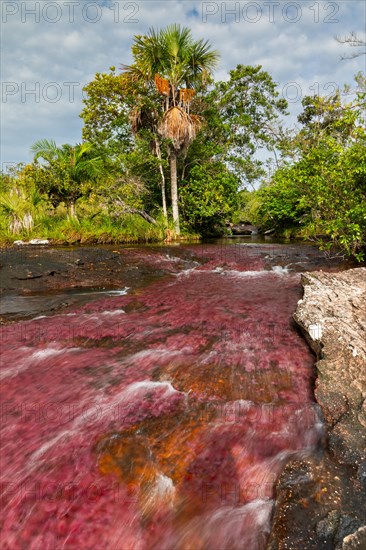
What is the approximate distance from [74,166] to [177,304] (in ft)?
36.0

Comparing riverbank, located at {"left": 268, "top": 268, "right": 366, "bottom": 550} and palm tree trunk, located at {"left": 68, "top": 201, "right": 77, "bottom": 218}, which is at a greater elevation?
palm tree trunk, located at {"left": 68, "top": 201, "right": 77, "bottom": 218}

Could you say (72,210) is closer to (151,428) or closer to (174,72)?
(174,72)

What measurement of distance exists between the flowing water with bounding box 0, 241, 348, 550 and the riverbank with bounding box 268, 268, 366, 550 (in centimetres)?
11

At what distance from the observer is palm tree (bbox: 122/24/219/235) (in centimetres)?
1331

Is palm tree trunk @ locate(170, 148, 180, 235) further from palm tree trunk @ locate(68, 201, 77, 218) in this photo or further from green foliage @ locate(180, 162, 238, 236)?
palm tree trunk @ locate(68, 201, 77, 218)

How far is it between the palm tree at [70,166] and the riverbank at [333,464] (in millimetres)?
12359

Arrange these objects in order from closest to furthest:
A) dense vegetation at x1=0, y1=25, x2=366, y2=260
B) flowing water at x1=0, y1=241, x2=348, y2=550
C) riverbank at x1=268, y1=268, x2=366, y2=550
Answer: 1. riverbank at x1=268, y1=268, x2=366, y2=550
2. flowing water at x1=0, y1=241, x2=348, y2=550
3. dense vegetation at x1=0, y1=25, x2=366, y2=260

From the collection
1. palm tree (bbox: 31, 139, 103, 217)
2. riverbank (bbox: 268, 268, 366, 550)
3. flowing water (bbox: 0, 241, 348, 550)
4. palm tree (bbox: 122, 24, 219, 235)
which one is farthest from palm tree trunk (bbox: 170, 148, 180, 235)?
riverbank (bbox: 268, 268, 366, 550)

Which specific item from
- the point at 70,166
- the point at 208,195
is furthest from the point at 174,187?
the point at 70,166

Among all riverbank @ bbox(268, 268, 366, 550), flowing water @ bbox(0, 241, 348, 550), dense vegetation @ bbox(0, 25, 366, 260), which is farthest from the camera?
dense vegetation @ bbox(0, 25, 366, 260)

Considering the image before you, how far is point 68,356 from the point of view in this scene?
323cm

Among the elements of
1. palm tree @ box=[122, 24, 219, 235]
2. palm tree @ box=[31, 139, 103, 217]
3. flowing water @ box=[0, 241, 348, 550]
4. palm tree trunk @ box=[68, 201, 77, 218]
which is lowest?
flowing water @ box=[0, 241, 348, 550]

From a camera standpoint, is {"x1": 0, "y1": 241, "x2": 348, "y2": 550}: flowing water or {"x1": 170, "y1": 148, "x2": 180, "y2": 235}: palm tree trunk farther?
{"x1": 170, "y1": 148, "x2": 180, "y2": 235}: palm tree trunk

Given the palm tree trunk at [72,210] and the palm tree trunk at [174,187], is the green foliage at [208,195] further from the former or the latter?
the palm tree trunk at [72,210]
